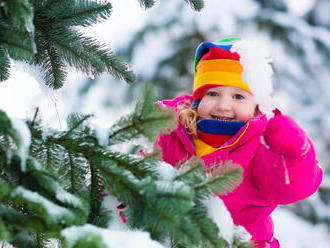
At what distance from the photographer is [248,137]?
6.30ft

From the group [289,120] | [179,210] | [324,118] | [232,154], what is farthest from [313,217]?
[179,210]

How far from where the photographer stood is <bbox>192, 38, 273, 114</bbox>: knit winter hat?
2002mm

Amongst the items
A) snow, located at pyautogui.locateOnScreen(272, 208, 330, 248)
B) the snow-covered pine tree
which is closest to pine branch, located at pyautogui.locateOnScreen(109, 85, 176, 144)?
the snow-covered pine tree

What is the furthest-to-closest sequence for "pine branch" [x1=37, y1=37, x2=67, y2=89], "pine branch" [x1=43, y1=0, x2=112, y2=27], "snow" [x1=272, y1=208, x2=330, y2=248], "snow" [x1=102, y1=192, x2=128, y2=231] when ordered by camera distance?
"snow" [x1=272, y1=208, x2=330, y2=248], "pine branch" [x1=37, y1=37, x2=67, y2=89], "pine branch" [x1=43, y1=0, x2=112, y2=27], "snow" [x1=102, y1=192, x2=128, y2=231]

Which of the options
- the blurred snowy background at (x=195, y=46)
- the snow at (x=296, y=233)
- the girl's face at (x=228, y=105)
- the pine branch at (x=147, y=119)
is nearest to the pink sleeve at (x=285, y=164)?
the girl's face at (x=228, y=105)

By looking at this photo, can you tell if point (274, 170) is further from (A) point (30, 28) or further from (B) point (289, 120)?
(A) point (30, 28)

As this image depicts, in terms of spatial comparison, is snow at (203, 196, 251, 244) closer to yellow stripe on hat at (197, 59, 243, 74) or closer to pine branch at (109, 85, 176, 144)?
pine branch at (109, 85, 176, 144)

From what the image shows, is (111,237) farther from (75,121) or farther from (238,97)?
(238,97)

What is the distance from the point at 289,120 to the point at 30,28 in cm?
83

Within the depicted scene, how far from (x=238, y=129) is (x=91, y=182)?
95 centimetres

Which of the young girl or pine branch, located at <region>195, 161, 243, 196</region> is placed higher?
pine branch, located at <region>195, 161, 243, 196</region>

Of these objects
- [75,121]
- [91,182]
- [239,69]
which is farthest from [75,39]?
[239,69]

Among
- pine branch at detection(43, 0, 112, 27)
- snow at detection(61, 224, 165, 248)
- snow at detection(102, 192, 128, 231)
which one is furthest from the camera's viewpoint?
pine branch at detection(43, 0, 112, 27)

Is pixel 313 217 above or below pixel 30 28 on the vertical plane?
below
